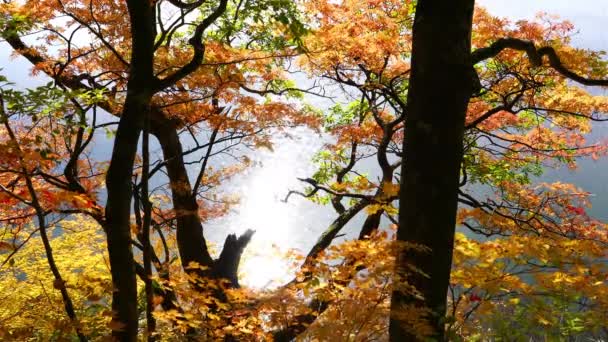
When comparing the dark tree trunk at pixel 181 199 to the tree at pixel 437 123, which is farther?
the dark tree trunk at pixel 181 199

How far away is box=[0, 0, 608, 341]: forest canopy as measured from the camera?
2.50 meters

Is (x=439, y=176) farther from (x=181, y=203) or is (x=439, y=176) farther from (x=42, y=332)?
(x=42, y=332)

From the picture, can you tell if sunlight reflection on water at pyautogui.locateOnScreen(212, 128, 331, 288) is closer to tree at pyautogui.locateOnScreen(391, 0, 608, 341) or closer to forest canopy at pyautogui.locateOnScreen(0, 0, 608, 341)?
forest canopy at pyautogui.locateOnScreen(0, 0, 608, 341)

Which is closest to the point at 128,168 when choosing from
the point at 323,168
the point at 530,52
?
the point at 530,52

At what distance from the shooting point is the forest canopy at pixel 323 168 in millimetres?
2500

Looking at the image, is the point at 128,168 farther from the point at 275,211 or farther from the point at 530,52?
the point at 275,211

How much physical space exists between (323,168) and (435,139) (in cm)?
722

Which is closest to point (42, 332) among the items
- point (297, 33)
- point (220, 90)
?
point (220, 90)

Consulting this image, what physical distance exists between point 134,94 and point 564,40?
16.2 ft

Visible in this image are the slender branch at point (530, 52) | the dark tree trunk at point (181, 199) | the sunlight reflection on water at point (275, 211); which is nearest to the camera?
the slender branch at point (530, 52)

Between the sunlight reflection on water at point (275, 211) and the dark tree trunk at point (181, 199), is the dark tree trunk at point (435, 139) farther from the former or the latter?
the sunlight reflection on water at point (275, 211)

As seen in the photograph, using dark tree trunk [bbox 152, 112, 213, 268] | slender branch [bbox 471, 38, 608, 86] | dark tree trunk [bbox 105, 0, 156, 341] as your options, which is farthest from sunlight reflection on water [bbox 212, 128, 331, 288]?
slender branch [bbox 471, 38, 608, 86]

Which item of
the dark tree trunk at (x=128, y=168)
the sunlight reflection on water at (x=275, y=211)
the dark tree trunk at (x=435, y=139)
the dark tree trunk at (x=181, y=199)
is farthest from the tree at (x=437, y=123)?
the sunlight reflection on water at (x=275, y=211)

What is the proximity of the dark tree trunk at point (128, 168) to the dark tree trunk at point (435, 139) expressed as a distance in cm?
165
